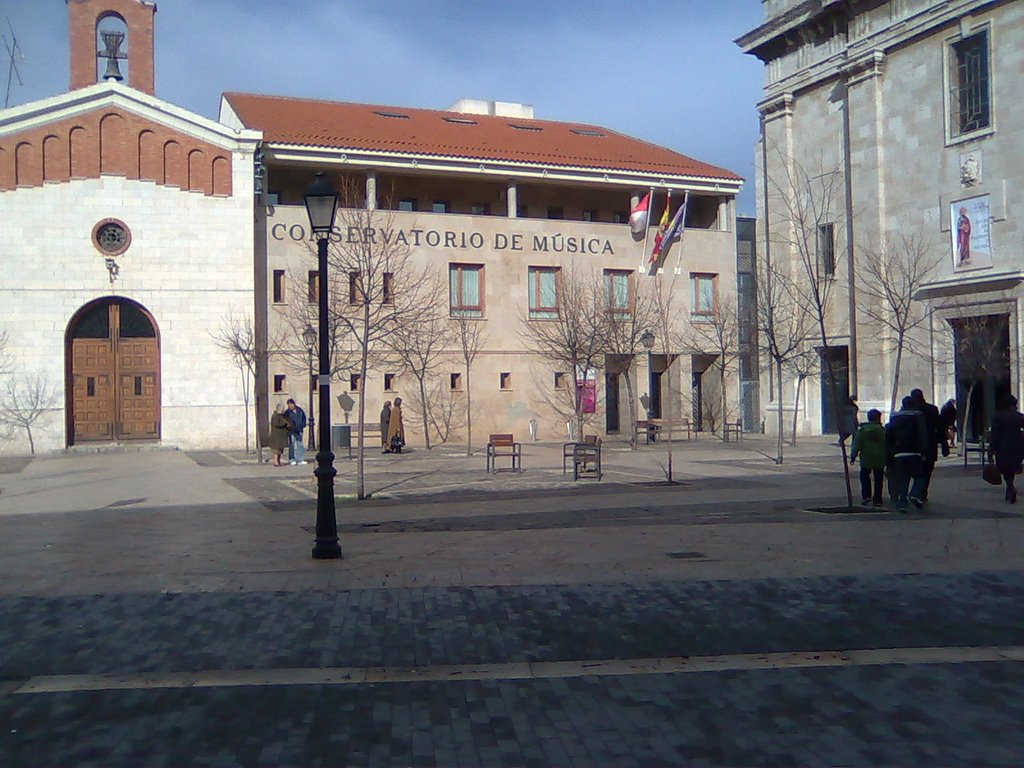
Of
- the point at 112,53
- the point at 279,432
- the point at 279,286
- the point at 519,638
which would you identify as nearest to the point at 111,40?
the point at 112,53

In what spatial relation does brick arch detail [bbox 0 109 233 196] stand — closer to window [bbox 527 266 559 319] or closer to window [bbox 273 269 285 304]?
window [bbox 273 269 285 304]

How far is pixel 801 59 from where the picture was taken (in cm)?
3850

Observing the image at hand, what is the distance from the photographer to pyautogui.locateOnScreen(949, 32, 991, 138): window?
30859 mm

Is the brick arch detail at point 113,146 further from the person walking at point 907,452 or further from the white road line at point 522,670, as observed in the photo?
the white road line at point 522,670

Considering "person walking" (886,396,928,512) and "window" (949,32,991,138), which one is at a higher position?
"window" (949,32,991,138)

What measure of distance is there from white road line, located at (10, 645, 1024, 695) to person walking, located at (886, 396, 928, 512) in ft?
25.3

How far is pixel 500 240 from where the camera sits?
38625 mm

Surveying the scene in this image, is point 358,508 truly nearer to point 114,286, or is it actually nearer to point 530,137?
point 114,286

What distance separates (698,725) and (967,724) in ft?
5.11

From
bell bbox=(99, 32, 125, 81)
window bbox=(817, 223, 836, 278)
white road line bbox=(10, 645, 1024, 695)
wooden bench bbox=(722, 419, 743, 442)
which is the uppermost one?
bell bbox=(99, 32, 125, 81)

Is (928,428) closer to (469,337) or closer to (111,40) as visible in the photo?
(469,337)

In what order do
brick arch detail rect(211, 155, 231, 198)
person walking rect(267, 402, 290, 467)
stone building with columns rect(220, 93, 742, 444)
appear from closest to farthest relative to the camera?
person walking rect(267, 402, 290, 467)
brick arch detail rect(211, 155, 231, 198)
stone building with columns rect(220, 93, 742, 444)

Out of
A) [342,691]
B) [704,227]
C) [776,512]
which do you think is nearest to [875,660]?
[342,691]

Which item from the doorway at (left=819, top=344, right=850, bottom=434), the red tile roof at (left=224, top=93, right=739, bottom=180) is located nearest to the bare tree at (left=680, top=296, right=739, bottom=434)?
the doorway at (left=819, top=344, right=850, bottom=434)
